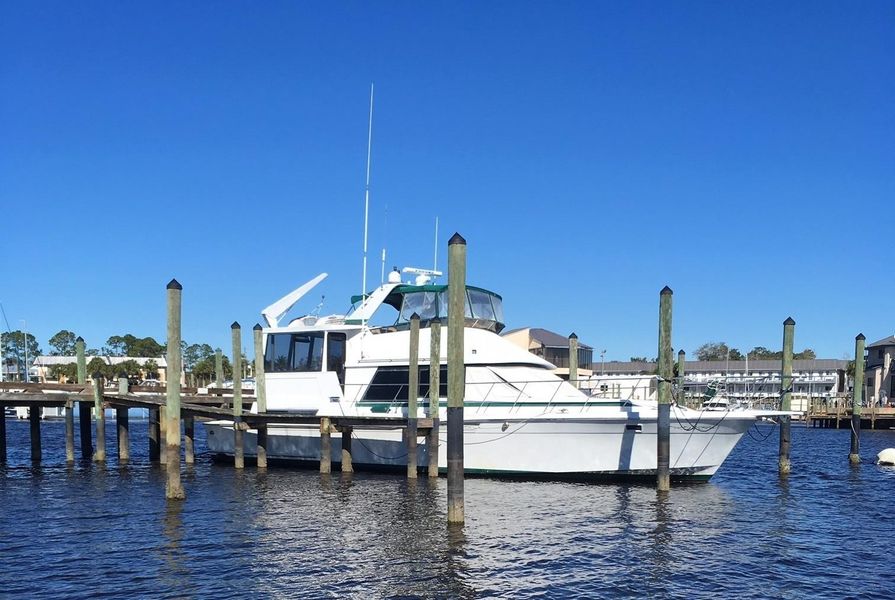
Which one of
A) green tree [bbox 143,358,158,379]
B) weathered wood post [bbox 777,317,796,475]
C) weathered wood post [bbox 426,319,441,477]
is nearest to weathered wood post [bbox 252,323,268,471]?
weathered wood post [bbox 426,319,441,477]

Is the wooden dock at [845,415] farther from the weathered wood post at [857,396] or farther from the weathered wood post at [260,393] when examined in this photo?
the weathered wood post at [260,393]

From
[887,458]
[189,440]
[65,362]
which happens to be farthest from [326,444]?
[65,362]

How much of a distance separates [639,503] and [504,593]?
7127 millimetres

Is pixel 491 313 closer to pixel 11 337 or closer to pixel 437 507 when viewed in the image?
pixel 437 507

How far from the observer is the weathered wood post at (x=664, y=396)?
17531 millimetres

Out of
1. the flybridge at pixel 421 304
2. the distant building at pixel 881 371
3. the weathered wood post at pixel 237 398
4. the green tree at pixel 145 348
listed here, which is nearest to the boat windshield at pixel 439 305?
the flybridge at pixel 421 304

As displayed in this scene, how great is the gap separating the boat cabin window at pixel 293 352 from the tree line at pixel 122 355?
7219 centimetres

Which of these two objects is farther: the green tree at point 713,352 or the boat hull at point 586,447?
the green tree at point 713,352

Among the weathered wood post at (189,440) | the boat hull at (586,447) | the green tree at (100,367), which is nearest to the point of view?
the boat hull at (586,447)

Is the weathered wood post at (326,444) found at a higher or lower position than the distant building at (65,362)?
higher

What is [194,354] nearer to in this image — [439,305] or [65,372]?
[65,372]

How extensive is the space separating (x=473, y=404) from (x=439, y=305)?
3.74 m

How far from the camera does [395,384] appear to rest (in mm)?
22625

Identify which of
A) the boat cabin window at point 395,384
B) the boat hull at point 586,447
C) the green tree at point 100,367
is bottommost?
the green tree at point 100,367
